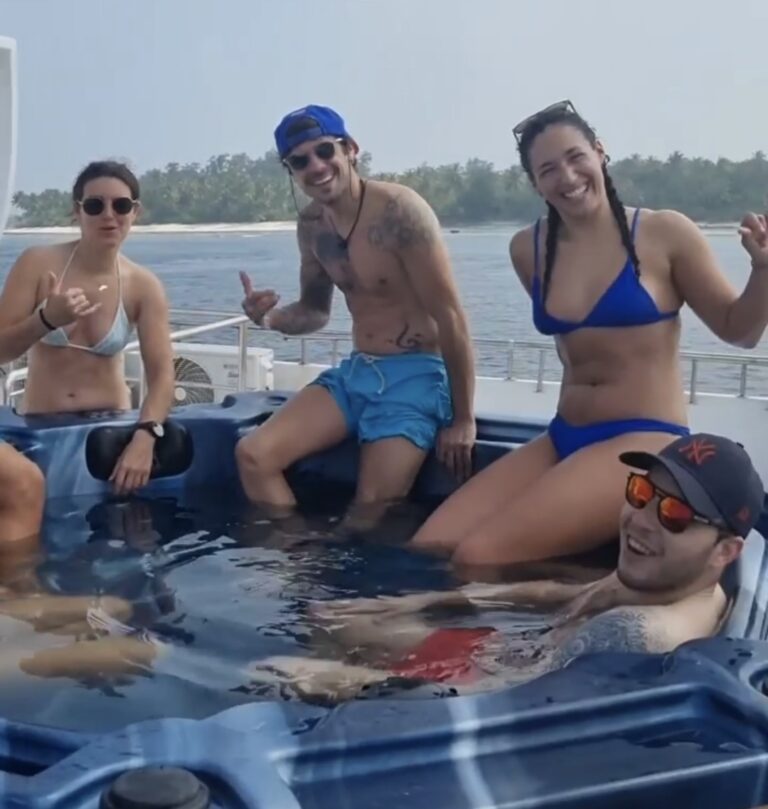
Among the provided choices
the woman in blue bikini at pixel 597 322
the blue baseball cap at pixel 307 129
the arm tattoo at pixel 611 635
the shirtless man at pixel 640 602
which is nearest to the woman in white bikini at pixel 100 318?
the blue baseball cap at pixel 307 129

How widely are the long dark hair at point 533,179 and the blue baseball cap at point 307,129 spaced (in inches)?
26.8

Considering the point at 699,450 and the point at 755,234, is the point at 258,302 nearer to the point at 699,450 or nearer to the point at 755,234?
the point at 755,234

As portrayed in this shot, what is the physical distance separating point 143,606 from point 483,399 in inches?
172

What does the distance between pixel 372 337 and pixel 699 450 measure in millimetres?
1640

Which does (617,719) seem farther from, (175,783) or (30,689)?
(30,689)

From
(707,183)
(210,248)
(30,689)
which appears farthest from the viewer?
(210,248)

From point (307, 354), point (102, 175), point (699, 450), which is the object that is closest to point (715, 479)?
point (699, 450)

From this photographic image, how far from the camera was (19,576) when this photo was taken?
290 centimetres

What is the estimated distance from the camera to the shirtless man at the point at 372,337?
3.31 meters

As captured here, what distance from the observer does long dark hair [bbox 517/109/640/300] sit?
277cm

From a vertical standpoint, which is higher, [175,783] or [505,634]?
[175,783]

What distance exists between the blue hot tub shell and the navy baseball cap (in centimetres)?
26

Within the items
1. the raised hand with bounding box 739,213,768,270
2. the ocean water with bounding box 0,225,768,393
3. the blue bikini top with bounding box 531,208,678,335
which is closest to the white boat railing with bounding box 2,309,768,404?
the ocean water with bounding box 0,225,768,393

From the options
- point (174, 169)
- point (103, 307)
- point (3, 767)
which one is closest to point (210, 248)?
point (174, 169)
